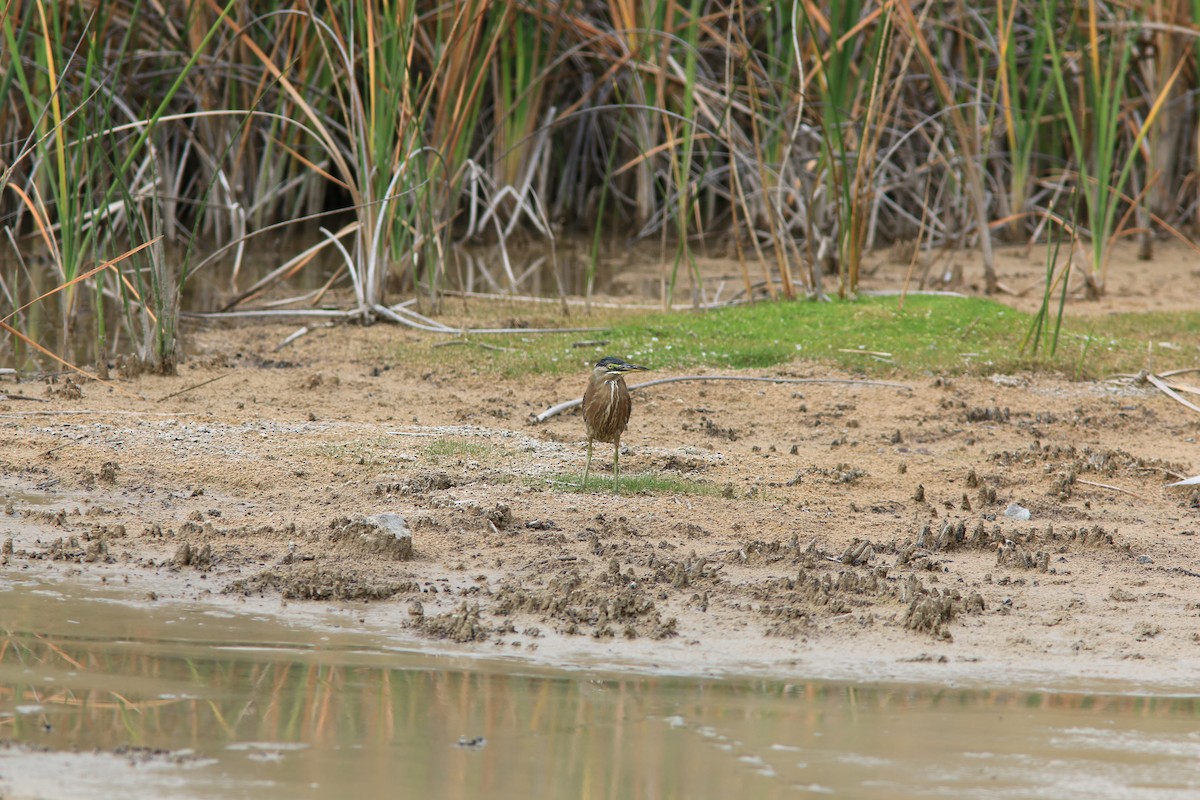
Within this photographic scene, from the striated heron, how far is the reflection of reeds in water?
1622 millimetres

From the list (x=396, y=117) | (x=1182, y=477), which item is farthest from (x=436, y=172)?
(x=1182, y=477)

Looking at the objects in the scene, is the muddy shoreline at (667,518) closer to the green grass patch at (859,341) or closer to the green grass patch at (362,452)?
the green grass patch at (362,452)

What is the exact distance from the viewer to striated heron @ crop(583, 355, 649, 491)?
15.2 ft

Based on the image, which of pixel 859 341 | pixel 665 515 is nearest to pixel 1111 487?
pixel 665 515

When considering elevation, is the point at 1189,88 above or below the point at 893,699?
Result: above

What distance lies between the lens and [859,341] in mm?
6980

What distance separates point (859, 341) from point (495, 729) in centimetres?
458

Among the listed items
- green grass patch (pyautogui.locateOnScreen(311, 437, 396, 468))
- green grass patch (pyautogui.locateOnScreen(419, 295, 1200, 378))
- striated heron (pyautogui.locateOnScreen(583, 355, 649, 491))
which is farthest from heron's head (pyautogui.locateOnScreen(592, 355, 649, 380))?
green grass patch (pyautogui.locateOnScreen(419, 295, 1200, 378))

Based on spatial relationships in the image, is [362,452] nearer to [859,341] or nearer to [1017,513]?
[1017,513]

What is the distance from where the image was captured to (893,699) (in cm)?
305

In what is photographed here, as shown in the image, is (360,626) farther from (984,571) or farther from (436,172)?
(436,172)

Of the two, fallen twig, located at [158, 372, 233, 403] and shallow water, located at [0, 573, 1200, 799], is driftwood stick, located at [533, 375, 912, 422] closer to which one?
fallen twig, located at [158, 372, 233, 403]

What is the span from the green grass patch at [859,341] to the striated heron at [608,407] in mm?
1737

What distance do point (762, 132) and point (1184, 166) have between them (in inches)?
136
